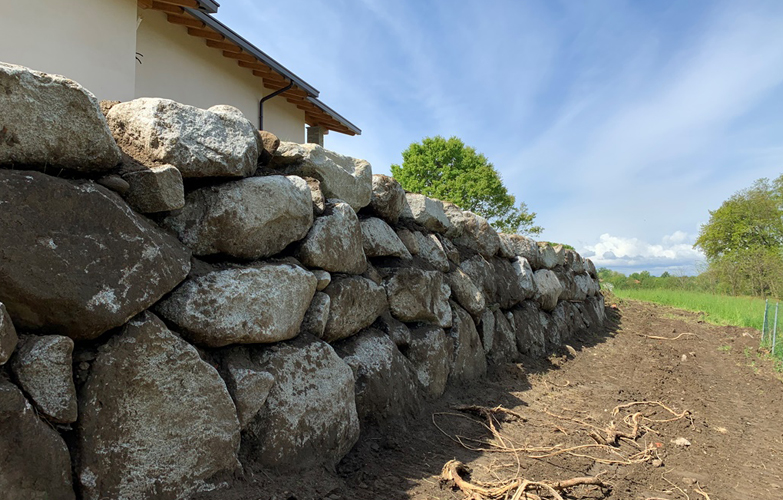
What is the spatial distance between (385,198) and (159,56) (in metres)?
3.75

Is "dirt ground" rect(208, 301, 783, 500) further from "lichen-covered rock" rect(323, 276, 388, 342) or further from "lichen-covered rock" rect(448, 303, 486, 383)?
"lichen-covered rock" rect(323, 276, 388, 342)

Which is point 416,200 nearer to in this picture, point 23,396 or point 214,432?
point 214,432

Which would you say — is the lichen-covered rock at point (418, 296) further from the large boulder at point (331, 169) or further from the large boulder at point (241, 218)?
the large boulder at point (241, 218)

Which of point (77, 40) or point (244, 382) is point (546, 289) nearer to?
point (244, 382)

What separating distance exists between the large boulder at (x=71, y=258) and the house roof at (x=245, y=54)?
3808 millimetres

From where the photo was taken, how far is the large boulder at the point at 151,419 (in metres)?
1.78

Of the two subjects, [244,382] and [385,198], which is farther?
[385,198]

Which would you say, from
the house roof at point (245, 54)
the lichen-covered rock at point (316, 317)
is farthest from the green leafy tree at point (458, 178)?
the lichen-covered rock at point (316, 317)

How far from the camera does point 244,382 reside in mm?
2311

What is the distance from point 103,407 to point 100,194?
2.85ft

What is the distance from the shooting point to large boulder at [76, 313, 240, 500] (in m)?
1.78

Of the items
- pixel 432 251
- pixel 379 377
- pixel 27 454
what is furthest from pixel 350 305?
pixel 27 454

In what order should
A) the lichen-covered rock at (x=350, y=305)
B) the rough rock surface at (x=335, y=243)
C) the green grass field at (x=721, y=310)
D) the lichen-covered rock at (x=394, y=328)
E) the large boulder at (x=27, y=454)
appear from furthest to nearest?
the green grass field at (x=721, y=310) < the lichen-covered rock at (x=394, y=328) < the lichen-covered rock at (x=350, y=305) < the rough rock surface at (x=335, y=243) < the large boulder at (x=27, y=454)

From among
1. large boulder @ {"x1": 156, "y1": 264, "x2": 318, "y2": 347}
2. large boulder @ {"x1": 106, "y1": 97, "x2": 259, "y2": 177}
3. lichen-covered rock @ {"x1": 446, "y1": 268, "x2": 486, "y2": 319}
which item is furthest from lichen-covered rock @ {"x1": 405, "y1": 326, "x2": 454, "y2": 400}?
large boulder @ {"x1": 106, "y1": 97, "x2": 259, "y2": 177}
